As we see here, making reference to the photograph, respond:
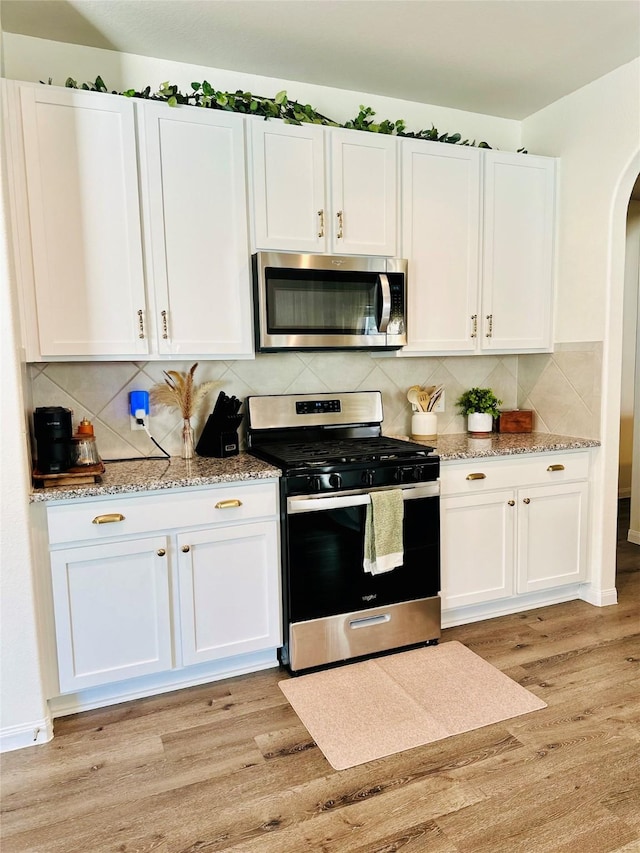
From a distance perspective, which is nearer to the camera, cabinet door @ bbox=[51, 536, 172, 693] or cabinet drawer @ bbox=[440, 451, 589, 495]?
cabinet door @ bbox=[51, 536, 172, 693]

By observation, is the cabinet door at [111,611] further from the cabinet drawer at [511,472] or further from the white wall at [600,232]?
the white wall at [600,232]

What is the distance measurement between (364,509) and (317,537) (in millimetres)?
246

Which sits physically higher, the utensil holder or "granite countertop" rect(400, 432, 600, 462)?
the utensil holder

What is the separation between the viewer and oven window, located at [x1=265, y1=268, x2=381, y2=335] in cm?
268

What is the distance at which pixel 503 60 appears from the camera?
281 centimetres

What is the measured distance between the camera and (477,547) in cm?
297

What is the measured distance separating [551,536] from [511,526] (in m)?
0.30

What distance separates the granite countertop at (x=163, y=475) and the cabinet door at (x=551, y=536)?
1.48 m

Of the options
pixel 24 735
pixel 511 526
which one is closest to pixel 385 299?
pixel 511 526

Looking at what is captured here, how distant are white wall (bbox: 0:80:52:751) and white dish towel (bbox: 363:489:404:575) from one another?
4.46 feet

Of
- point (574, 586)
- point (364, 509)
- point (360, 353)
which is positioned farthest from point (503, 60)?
point (574, 586)

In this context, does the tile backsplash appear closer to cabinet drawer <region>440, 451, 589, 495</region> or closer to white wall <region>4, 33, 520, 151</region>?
cabinet drawer <region>440, 451, 589, 495</region>

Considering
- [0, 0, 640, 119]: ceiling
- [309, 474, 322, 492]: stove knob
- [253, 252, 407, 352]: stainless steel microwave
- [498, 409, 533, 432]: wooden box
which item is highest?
[0, 0, 640, 119]: ceiling

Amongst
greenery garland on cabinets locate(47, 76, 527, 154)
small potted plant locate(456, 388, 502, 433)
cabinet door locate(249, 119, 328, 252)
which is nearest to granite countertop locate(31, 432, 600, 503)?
small potted plant locate(456, 388, 502, 433)
